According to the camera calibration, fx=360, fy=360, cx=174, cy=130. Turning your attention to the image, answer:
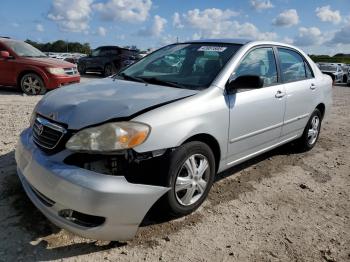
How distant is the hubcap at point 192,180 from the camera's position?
3061mm

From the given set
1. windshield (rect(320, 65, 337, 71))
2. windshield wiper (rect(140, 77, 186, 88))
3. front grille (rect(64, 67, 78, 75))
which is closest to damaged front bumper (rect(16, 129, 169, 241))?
windshield wiper (rect(140, 77, 186, 88))

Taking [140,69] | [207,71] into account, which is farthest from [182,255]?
[140,69]

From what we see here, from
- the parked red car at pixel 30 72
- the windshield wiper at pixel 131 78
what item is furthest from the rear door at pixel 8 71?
the windshield wiper at pixel 131 78

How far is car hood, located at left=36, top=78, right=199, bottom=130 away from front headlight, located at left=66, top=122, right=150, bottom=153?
75 mm

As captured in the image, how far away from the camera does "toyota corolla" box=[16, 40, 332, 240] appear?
2.57 metres

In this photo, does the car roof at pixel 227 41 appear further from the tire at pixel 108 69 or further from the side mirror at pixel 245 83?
the tire at pixel 108 69

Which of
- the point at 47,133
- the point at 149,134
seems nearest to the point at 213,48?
the point at 149,134

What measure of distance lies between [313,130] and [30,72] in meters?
7.22

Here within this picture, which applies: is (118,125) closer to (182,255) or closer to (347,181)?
(182,255)

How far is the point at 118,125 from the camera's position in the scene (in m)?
2.67

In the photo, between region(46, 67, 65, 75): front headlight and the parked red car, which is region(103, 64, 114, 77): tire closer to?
the parked red car

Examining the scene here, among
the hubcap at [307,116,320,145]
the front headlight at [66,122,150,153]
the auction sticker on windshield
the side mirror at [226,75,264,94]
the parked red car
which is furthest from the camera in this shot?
the parked red car

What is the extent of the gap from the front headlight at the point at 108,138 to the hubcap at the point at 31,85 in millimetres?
7410

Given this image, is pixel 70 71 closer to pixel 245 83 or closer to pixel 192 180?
pixel 245 83
